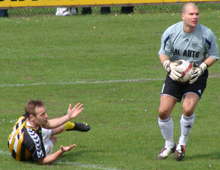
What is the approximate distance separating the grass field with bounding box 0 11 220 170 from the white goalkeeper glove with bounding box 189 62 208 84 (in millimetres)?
1182

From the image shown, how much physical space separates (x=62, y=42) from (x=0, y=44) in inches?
87.4

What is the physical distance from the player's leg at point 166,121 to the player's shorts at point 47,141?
1.59 m

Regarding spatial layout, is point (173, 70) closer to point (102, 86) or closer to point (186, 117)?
point (186, 117)

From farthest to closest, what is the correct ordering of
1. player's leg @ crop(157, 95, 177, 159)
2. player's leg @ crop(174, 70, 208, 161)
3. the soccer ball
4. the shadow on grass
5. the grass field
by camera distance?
1. the grass field
2. the shadow on grass
3. player's leg @ crop(157, 95, 177, 159)
4. player's leg @ crop(174, 70, 208, 161)
5. the soccer ball

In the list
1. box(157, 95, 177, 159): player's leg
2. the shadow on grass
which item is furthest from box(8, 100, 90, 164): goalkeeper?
the shadow on grass

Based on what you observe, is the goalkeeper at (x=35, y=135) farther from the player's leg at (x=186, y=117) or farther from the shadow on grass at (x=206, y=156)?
the shadow on grass at (x=206, y=156)

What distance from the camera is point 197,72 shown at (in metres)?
5.66

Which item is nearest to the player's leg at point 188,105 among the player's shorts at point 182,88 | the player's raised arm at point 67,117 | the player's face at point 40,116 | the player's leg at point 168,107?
the player's shorts at point 182,88

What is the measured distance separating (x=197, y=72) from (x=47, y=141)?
2371 millimetres

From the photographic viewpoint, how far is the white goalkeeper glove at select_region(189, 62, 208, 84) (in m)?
5.66

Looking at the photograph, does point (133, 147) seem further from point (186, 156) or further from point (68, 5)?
point (68, 5)

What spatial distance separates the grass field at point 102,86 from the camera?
6070 millimetres

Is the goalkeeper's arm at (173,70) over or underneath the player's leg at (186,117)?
over

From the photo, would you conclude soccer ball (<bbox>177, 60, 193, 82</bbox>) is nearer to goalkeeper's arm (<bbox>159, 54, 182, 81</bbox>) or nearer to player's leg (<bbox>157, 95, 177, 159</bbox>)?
goalkeeper's arm (<bbox>159, 54, 182, 81</bbox>)
